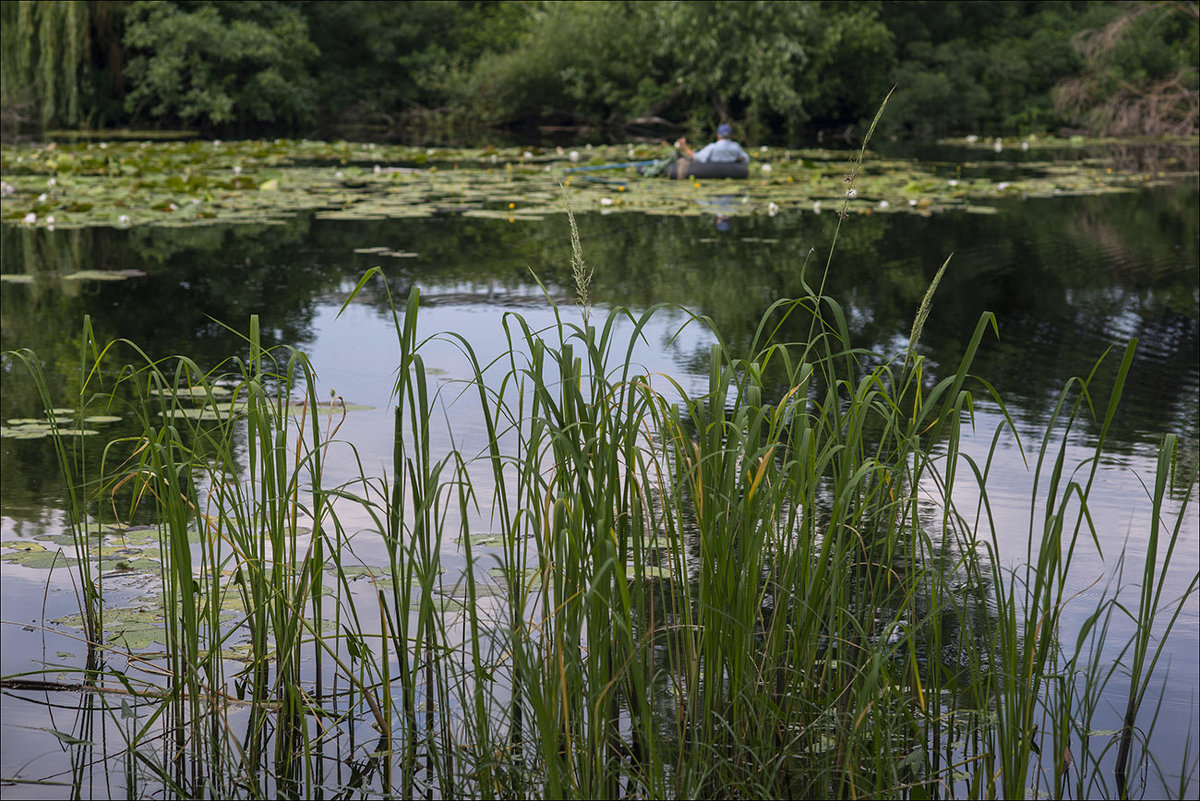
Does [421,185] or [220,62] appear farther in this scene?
[220,62]

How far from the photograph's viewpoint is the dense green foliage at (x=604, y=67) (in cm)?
1939

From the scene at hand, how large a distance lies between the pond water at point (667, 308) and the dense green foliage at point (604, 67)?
9.60 metres

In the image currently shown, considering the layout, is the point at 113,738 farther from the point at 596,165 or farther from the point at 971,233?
the point at 596,165

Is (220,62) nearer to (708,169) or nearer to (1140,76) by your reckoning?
(708,169)

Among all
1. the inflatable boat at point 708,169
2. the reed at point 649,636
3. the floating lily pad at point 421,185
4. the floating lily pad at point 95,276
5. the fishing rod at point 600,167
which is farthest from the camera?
the fishing rod at point 600,167

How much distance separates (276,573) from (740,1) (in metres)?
18.9

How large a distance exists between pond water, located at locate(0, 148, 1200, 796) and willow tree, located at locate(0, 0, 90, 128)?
8715 mm

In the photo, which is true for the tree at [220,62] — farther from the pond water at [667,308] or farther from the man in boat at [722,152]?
the pond water at [667,308]

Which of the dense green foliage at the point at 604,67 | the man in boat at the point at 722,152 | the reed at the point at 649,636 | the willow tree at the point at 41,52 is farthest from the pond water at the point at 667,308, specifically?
the dense green foliage at the point at 604,67

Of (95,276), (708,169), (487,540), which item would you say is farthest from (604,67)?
(487,540)

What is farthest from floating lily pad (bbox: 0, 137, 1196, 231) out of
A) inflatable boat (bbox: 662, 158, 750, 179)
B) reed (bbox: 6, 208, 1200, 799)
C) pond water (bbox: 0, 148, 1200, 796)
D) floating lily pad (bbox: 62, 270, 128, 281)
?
reed (bbox: 6, 208, 1200, 799)

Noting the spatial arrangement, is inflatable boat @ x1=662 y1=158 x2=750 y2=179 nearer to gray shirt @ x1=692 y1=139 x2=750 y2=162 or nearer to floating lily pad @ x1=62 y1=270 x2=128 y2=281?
gray shirt @ x1=692 y1=139 x2=750 y2=162

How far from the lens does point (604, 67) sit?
21609 millimetres

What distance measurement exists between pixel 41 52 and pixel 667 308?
1396 cm
